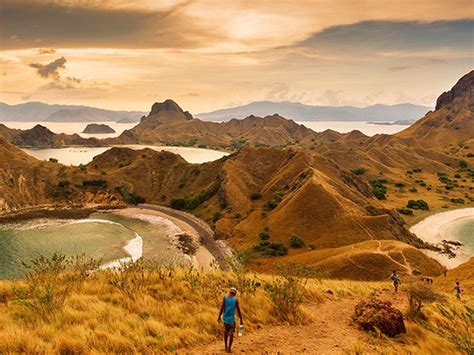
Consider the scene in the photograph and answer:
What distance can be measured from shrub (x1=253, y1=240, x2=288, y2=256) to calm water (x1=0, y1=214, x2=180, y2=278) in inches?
669

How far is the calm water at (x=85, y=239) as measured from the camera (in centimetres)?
6956

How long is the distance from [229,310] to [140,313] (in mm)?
4903

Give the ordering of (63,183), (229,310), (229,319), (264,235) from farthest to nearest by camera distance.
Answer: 1. (63,183)
2. (264,235)
3. (229,310)
4. (229,319)

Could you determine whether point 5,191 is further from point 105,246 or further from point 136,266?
point 136,266

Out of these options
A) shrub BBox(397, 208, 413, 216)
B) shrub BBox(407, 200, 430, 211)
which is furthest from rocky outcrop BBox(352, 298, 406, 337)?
shrub BBox(407, 200, 430, 211)

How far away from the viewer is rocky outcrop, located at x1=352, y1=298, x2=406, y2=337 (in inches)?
645

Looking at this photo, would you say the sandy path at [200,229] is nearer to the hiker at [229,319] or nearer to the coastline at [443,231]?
the coastline at [443,231]

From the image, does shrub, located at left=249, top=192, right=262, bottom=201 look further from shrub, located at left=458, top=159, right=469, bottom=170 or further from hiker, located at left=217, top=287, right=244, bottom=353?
shrub, located at left=458, top=159, right=469, bottom=170

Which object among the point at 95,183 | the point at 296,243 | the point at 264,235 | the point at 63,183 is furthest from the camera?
the point at 95,183

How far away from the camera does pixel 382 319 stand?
54.3 ft

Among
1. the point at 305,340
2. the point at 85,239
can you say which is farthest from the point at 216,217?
the point at 305,340

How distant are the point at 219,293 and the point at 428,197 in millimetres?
127446

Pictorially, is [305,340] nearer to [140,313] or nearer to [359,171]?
[140,313]

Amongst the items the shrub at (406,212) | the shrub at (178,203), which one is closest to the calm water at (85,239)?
the shrub at (178,203)
